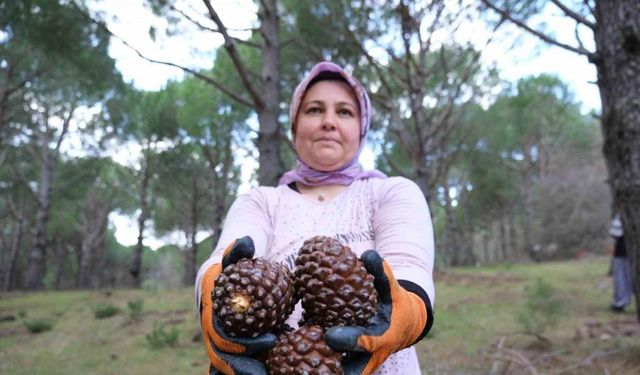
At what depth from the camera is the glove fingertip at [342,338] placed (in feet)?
3.67

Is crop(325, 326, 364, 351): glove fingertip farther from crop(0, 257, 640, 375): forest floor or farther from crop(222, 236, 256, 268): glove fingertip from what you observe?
crop(0, 257, 640, 375): forest floor

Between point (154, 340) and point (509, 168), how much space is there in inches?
800

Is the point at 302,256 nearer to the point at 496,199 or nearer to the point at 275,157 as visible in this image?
the point at 275,157

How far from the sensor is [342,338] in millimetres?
1120

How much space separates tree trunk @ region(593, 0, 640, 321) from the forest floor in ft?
3.58

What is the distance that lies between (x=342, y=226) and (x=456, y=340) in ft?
13.4

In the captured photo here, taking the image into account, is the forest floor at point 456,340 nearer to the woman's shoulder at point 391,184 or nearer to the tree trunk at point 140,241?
the woman's shoulder at point 391,184

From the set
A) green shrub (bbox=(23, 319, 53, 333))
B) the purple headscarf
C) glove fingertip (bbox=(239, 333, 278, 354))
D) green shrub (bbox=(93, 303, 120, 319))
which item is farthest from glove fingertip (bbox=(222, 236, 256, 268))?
green shrub (bbox=(93, 303, 120, 319))

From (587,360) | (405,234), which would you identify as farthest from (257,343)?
(587,360)

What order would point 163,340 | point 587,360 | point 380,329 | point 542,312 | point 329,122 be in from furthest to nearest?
point 163,340 → point 542,312 → point 587,360 → point 329,122 → point 380,329

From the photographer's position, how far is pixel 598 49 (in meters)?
3.73

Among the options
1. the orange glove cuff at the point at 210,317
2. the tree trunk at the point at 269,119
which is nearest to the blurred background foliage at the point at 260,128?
the tree trunk at the point at 269,119

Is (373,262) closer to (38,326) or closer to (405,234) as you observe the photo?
(405,234)

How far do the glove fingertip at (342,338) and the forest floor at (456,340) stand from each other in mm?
2918
